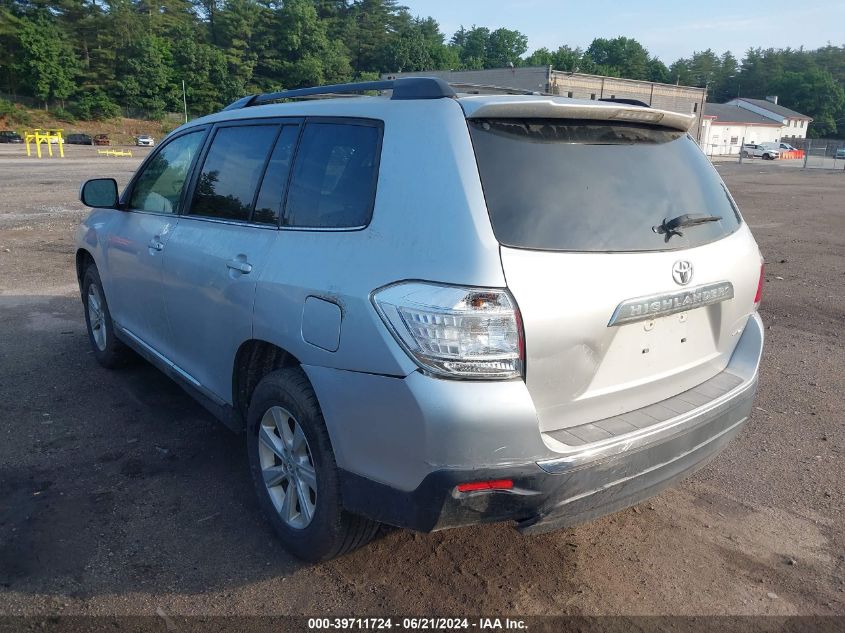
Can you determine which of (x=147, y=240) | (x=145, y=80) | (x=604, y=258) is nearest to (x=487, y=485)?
(x=604, y=258)

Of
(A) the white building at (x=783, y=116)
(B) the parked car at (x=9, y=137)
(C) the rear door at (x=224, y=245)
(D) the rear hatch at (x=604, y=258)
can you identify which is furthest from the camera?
(A) the white building at (x=783, y=116)

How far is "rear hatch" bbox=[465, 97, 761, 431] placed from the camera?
2406 millimetres

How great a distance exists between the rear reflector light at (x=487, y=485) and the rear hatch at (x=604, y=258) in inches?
9.6

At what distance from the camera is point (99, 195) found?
15.9ft

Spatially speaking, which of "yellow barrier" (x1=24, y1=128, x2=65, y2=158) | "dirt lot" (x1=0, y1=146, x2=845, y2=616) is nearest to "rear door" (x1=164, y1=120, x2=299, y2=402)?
"dirt lot" (x1=0, y1=146, x2=845, y2=616)

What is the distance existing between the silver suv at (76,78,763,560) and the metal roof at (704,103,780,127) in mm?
88568

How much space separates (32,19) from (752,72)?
132811mm

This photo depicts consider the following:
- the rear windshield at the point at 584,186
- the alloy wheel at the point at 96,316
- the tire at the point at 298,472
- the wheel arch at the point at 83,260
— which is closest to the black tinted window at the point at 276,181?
the tire at the point at 298,472

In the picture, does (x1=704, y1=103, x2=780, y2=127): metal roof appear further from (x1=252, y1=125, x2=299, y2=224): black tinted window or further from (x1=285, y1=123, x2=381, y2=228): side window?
(x1=285, y1=123, x2=381, y2=228): side window

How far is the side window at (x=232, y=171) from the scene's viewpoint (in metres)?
3.43

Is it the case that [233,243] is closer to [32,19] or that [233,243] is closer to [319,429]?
[319,429]

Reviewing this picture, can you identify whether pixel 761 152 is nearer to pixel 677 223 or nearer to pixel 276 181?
pixel 677 223

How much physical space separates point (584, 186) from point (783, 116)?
373 ft

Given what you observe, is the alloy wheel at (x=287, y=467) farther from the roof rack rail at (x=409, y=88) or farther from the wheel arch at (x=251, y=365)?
the roof rack rail at (x=409, y=88)
